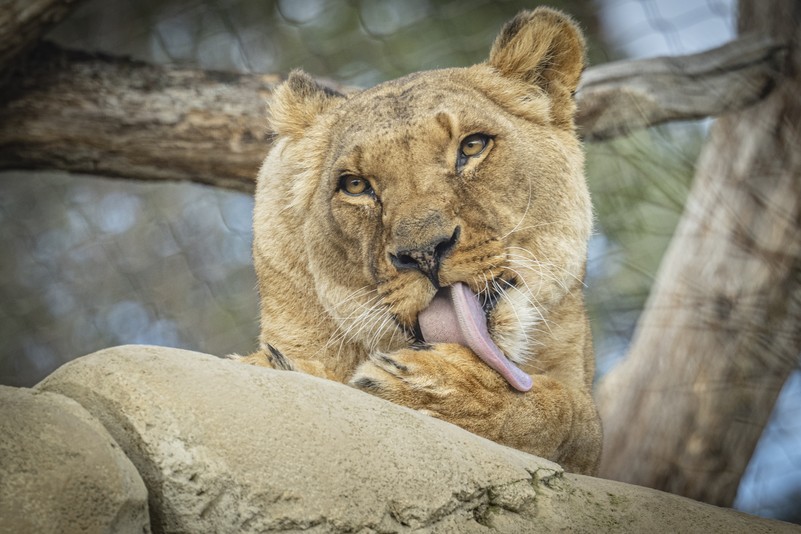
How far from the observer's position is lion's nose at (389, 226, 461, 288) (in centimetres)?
218

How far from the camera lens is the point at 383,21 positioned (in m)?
5.39

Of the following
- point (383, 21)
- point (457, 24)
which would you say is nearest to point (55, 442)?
point (457, 24)

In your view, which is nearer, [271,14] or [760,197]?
[760,197]

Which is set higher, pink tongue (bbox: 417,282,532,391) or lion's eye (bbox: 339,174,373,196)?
lion's eye (bbox: 339,174,373,196)

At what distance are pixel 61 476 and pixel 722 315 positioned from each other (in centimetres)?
309

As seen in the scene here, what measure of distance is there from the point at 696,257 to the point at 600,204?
49 centimetres

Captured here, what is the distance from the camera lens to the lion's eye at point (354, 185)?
2449 millimetres

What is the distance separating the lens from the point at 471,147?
2.44 metres

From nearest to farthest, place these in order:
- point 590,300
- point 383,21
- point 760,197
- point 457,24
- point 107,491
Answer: point 107,491, point 760,197, point 590,300, point 457,24, point 383,21

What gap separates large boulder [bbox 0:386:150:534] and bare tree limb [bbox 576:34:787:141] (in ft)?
9.77

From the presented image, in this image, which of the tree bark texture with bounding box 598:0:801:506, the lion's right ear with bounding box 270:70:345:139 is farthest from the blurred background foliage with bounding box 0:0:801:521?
the lion's right ear with bounding box 270:70:345:139

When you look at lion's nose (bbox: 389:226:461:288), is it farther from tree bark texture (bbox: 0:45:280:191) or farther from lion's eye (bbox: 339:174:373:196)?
tree bark texture (bbox: 0:45:280:191)

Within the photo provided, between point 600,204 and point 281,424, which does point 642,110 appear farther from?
point 281,424

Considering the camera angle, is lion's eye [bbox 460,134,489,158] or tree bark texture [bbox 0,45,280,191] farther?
tree bark texture [bbox 0,45,280,191]
